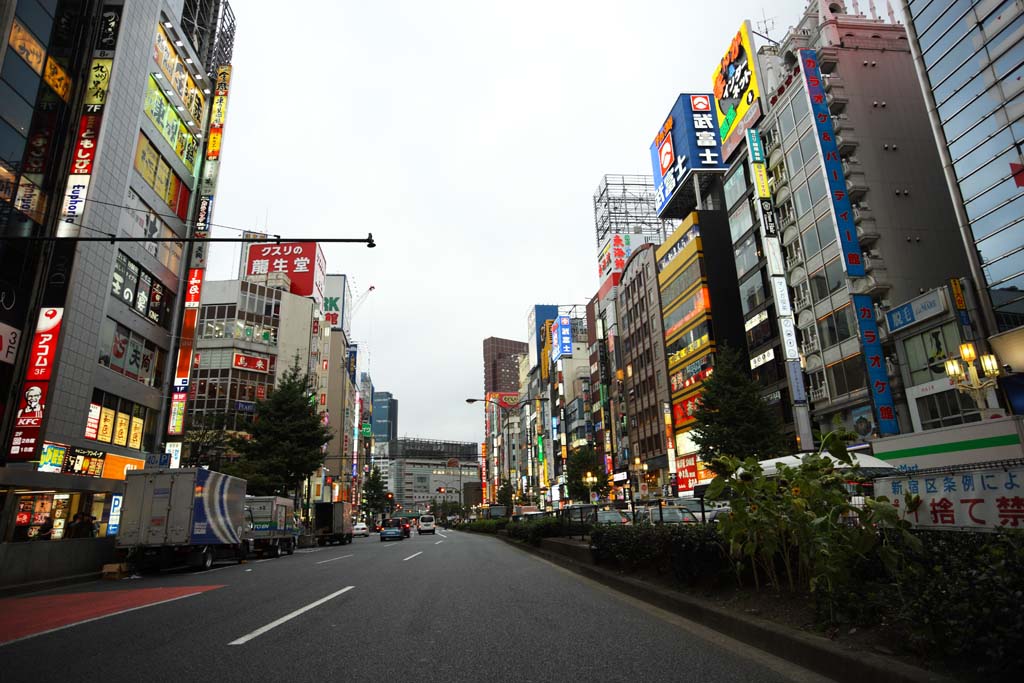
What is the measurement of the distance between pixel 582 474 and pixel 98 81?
170 ft

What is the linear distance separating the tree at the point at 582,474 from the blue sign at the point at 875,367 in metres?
35.5

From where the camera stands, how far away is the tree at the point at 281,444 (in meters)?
36.9

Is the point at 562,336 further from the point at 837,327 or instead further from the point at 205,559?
the point at 205,559

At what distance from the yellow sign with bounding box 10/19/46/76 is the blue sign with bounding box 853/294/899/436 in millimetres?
39079

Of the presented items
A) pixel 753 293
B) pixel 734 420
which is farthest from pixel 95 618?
pixel 753 293

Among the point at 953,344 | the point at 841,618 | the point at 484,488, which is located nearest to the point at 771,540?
the point at 841,618

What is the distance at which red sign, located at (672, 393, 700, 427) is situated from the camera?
2061 inches

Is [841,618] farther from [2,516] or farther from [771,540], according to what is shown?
[2,516]

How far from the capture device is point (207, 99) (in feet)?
125

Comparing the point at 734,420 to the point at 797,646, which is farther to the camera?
the point at 734,420

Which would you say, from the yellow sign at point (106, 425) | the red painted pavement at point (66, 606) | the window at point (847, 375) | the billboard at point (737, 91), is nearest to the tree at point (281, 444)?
the yellow sign at point (106, 425)

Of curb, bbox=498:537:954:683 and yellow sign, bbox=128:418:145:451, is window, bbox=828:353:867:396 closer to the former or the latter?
curb, bbox=498:537:954:683

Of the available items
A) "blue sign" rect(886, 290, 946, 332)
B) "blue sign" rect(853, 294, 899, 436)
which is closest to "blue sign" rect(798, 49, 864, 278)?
"blue sign" rect(853, 294, 899, 436)

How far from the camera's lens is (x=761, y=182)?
41.9 metres
